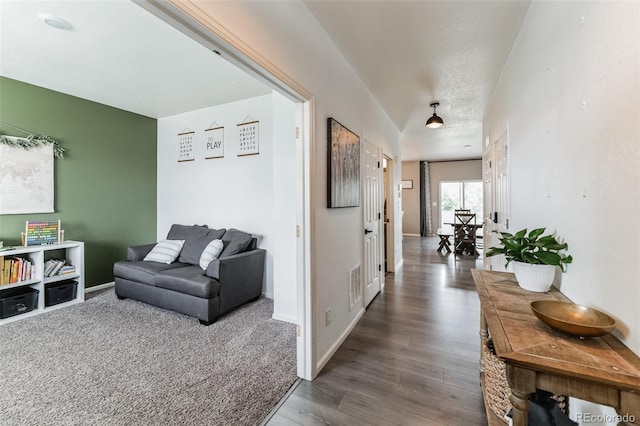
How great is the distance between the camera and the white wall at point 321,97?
1.36 metres

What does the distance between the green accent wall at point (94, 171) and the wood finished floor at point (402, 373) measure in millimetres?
3759

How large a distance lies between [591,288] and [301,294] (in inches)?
57.4

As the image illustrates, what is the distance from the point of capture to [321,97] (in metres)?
1.99

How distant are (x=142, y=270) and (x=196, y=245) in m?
0.65

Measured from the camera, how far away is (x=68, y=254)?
3.40 metres

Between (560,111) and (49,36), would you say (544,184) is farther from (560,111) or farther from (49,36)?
(49,36)

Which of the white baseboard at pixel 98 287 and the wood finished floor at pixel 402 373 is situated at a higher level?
the white baseboard at pixel 98 287

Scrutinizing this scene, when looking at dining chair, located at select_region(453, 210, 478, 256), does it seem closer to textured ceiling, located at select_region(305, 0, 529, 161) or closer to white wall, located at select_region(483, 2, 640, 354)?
textured ceiling, located at select_region(305, 0, 529, 161)

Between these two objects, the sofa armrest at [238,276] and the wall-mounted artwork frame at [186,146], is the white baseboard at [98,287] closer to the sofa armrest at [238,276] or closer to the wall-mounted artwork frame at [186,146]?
the wall-mounted artwork frame at [186,146]

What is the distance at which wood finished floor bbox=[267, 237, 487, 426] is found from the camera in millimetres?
1529

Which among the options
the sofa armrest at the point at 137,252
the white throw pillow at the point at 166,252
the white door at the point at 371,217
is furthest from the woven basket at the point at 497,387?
the sofa armrest at the point at 137,252

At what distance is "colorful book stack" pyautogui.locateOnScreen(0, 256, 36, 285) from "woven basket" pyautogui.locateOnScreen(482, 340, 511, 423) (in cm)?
440

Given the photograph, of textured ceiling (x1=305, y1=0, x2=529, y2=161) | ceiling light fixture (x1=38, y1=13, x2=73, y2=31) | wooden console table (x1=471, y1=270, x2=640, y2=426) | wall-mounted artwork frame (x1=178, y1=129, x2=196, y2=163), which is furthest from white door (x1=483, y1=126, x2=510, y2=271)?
wall-mounted artwork frame (x1=178, y1=129, x2=196, y2=163)
